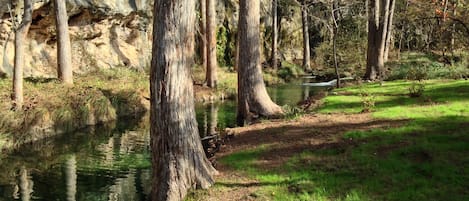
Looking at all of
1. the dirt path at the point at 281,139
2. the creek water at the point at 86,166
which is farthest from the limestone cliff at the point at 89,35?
the dirt path at the point at 281,139

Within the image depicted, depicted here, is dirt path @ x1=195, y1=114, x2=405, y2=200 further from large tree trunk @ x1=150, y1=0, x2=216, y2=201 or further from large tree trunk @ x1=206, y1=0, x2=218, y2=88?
large tree trunk @ x1=206, y1=0, x2=218, y2=88

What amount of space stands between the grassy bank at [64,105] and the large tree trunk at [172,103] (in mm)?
7291

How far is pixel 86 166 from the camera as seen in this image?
38.6 ft

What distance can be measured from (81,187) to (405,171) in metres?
6.32

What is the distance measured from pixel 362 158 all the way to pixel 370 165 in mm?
406

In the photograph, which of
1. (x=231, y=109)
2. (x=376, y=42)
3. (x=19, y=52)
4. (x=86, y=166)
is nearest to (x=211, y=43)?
(x=231, y=109)

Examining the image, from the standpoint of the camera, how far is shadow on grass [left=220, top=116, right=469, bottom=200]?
282 inches

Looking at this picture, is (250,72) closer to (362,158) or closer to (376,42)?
(362,158)

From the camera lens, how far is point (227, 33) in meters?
37.5

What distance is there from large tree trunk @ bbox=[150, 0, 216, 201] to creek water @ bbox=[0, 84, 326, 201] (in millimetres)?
1936

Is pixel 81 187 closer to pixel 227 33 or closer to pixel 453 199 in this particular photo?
pixel 453 199

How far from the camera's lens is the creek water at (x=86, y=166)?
9570 mm

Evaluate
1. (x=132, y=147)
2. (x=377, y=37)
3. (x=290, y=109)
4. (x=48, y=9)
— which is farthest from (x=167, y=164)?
(x=377, y=37)

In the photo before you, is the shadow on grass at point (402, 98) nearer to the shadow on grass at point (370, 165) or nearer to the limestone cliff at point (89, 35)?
the shadow on grass at point (370, 165)
